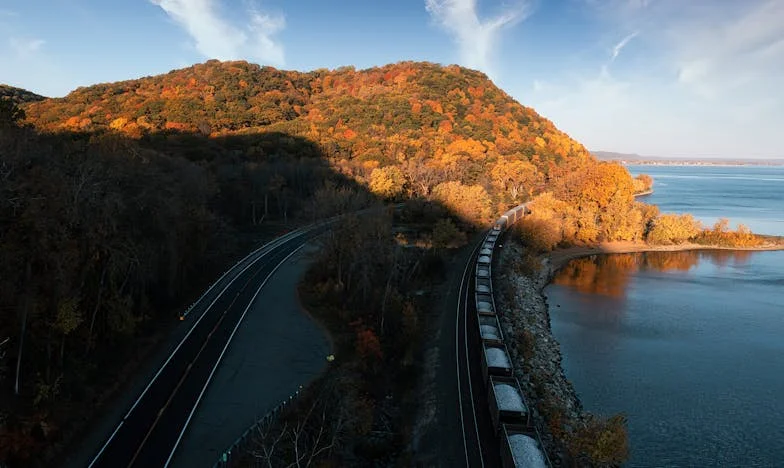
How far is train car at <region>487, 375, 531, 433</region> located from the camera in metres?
23.2

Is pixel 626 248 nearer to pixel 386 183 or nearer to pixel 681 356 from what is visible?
pixel 386 183

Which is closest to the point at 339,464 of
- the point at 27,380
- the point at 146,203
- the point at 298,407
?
the point at 298,407

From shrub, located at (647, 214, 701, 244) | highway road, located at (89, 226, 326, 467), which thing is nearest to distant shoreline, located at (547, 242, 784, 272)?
shrub, located at (647, 214, 701, 244)

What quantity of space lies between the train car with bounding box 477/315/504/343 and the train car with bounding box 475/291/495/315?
0.69m

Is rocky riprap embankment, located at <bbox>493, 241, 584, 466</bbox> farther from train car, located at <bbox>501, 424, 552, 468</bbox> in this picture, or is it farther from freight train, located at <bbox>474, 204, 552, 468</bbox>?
train car, located at <bbox>501, 424, 552, 468</bbox>

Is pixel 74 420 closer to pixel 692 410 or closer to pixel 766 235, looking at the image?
pixel 692 410

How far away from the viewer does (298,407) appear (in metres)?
23.6

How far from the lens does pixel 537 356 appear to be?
117 feet

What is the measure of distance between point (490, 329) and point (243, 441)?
64.3ft

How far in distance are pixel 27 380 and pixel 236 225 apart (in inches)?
1745

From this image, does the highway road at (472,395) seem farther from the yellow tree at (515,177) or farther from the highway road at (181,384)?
the yellow tree at (515,177)

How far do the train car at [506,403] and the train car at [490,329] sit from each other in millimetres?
5589

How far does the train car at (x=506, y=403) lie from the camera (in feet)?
76.0

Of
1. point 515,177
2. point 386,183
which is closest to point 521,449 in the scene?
point 386,183
